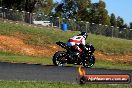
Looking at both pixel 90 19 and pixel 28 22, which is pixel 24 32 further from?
pixel 90 19

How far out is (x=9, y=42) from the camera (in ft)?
119

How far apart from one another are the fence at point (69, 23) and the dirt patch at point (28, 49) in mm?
14272

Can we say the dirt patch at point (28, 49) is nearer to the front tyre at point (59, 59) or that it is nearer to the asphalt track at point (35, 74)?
the front tyre at point (59, 59)

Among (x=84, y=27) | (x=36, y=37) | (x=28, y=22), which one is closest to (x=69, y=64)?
(x=36, y=37)

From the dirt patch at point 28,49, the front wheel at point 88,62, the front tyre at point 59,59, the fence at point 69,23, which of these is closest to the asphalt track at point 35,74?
the front tyre at point 59,59

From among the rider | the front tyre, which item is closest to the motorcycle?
the front tyre

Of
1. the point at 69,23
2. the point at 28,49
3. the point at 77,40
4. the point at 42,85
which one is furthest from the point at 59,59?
the point at 69,23

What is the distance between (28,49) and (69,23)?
22.6 m

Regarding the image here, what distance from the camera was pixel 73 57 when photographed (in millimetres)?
22859

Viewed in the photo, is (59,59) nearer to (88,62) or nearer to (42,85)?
(88,62)

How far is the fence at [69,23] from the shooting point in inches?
2083

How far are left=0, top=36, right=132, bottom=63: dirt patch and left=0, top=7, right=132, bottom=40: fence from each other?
14272mm

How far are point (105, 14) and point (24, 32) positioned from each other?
7486 centimetres

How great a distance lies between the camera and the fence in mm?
52906
